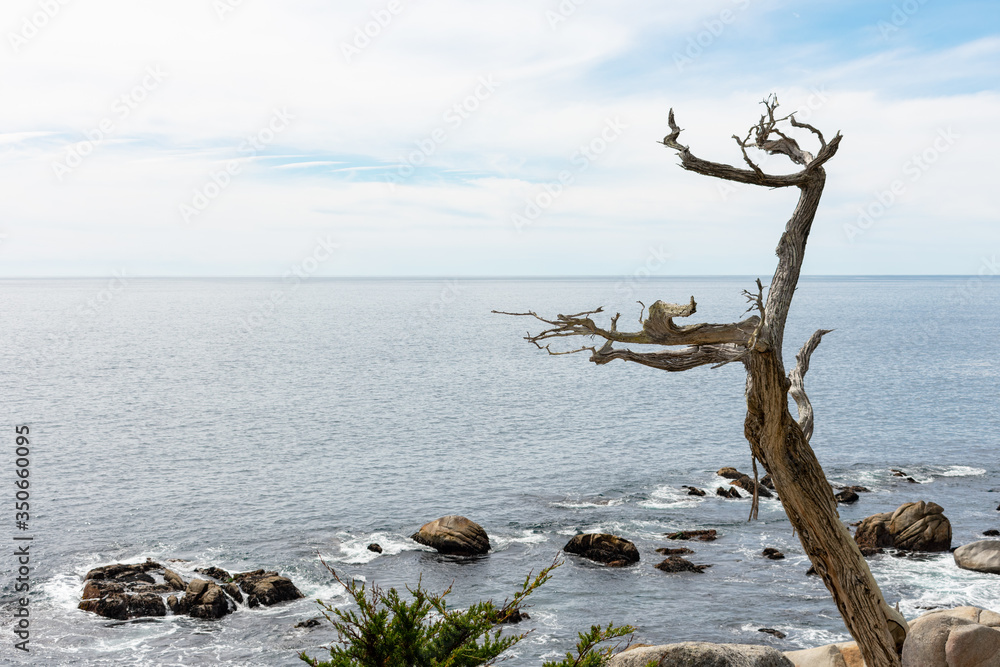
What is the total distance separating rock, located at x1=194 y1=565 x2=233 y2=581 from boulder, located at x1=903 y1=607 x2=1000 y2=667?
20.0 metres

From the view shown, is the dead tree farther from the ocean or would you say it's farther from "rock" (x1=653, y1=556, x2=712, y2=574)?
"rock" (x1=653, y1=556, x2=712, y2=574)

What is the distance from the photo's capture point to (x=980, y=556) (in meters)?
26.4

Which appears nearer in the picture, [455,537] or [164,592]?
[164,592]

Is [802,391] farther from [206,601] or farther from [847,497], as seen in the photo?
[847,497]

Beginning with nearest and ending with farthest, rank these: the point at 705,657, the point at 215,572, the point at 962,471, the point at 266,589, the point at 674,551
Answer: the point at 705,657
the point at 266,589
the point at 215,572
the point at 674,551
the point at 962,471

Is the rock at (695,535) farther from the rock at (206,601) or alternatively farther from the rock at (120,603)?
the rock at (120,603)

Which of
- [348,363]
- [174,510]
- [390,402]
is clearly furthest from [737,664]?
[348,363]

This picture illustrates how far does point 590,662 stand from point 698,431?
4474 centimetres

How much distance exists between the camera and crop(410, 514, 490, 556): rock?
28.6m

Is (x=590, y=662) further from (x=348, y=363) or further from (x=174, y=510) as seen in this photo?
(x=348, y=363)

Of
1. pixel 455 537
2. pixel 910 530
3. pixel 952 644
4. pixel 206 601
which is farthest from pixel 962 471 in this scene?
pixel 206 601

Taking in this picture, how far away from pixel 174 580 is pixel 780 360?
23358 millimetres

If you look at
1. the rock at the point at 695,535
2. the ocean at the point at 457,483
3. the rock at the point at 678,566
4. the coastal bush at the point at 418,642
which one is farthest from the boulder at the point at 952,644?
the rock at the point at 695,535

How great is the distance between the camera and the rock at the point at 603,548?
2764cm
